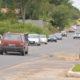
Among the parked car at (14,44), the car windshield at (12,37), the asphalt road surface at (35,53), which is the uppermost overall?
the car windshield at (12,37)

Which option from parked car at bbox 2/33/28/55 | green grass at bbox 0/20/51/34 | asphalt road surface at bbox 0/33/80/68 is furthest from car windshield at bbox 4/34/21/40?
green grass at bbox 0/20/51/34

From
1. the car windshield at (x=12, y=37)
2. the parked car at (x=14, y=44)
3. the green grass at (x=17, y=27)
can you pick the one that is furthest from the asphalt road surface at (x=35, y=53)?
the green grass at (x=17, y=27)

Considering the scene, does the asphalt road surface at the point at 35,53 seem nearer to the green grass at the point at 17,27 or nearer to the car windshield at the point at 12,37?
the car windshield at the point at 12,37

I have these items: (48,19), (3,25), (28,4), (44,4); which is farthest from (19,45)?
(48,19)

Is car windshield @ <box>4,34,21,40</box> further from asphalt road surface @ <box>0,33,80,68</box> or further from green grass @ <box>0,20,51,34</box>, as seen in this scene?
green grass @ <box>0,20,51,34</box>

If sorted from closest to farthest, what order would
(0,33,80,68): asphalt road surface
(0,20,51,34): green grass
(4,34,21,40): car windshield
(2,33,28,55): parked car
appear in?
(0,33,80,68): asphalt road surface → (2,33,28,55): parked car → (4,34,21,40): car windshield → (0,20,51,34): green grass

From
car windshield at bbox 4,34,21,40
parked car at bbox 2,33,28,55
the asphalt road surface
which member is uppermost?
car windshield at bbox 4,34,21,40

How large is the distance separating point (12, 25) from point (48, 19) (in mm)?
48401

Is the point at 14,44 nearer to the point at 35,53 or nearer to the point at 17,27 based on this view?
the point at 35,53

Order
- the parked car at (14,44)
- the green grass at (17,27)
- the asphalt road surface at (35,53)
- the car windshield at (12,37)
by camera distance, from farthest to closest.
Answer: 1. the green grass at (17,27)
2. the car windshield at (12,37)
3. the parked car at (14,44)
4. the asphalt road surface at (35,53)

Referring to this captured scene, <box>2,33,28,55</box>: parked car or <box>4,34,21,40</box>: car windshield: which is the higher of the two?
<box>4,34,21,40</box>: car windshield

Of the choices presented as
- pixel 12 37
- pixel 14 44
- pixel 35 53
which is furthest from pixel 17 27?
pixel 14 44

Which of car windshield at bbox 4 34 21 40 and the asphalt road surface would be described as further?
car windshield at bbox 4 34 21 40

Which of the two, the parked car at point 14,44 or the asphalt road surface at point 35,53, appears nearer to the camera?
the asphalt road surface at point 35,53
